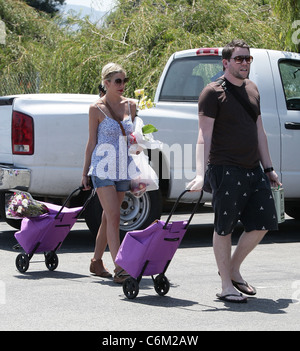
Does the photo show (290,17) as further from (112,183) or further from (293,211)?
(112,183)

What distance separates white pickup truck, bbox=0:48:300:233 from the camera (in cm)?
914

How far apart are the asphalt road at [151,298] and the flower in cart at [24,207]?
527 millimetres

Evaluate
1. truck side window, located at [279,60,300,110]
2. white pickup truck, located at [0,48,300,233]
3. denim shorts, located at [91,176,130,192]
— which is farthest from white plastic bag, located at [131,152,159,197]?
truck side window, located at [279,60,300,110]

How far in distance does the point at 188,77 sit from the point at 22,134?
7.46 ft

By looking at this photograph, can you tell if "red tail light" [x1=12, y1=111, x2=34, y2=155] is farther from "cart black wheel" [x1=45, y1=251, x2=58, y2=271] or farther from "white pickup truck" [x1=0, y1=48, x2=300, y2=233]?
"cart black wheel" [x1=45, y1=251, x2=58, y2=271]

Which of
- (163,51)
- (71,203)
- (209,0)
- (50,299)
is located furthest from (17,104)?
(209,0)

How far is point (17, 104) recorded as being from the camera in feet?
30.0

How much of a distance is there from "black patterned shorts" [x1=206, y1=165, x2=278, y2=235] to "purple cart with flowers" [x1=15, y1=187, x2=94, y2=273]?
5.24 ft

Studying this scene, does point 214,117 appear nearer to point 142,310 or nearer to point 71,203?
point 142,310

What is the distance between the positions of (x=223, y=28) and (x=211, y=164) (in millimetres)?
10476

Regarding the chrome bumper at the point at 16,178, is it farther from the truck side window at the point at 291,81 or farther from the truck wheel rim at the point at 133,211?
the truck side window at the point at 291,81

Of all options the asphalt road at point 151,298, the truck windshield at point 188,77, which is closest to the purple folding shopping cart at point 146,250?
the asphalt road at point 151,298

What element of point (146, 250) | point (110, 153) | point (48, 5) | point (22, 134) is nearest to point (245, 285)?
point (146, 250)

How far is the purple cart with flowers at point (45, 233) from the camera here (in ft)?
25.7
